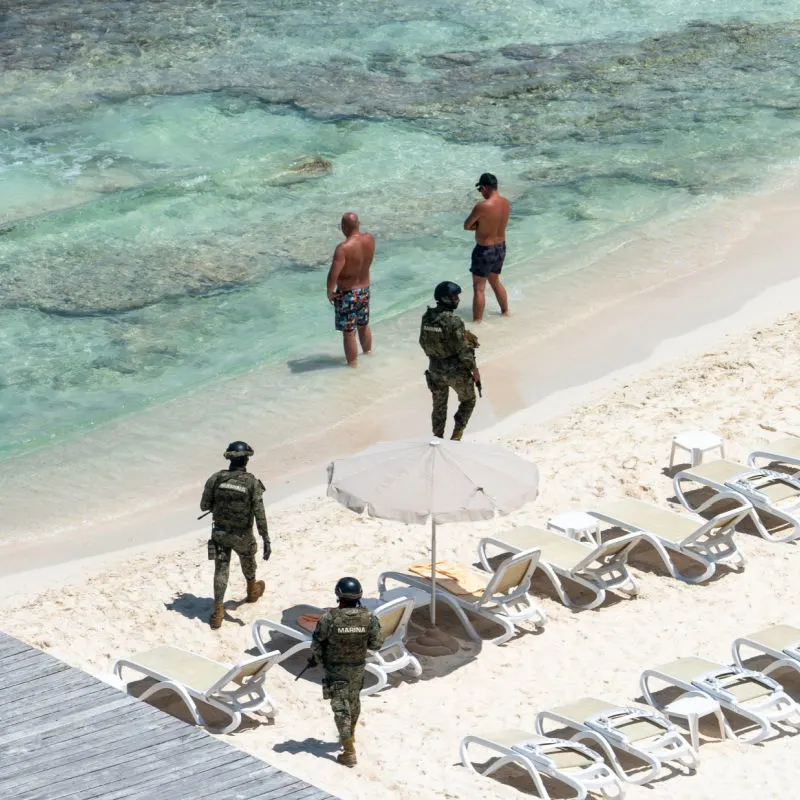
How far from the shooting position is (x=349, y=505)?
9.62 m

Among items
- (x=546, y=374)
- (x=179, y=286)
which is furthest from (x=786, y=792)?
(x=179, y=286)

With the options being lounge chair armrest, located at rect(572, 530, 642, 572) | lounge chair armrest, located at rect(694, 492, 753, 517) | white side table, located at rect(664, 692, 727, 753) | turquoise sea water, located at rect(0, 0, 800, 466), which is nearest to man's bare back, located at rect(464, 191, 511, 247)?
turquoise sea water, located at rect(0, 0, 800, 466)

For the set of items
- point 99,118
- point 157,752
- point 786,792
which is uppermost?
point 99,118

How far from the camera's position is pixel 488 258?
1587cm

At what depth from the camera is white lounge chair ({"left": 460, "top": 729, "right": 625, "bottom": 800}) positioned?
7.99m

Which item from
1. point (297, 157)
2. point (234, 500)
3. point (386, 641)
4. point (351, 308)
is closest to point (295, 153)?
point (297, 157)

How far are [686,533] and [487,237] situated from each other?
551 cm

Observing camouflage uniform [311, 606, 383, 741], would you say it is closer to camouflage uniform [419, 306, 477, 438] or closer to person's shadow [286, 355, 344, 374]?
camouflage uniform [419, 306, 477, 438]

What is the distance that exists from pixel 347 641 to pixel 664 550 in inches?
132

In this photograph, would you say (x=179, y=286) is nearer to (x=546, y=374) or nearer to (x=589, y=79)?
(x=546, y=374)

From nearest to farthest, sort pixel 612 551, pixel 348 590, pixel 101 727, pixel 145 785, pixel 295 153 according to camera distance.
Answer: pixel 145 785 → pixel 101 727 → pixel 348 590 → pixel 612 551 → pixel 295 153

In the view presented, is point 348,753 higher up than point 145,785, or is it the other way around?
point 145,785

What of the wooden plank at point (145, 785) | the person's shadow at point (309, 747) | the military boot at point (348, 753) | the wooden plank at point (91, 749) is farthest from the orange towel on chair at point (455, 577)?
the wooden plank at point (145, 785)

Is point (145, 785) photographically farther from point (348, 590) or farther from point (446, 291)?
point (446, 291)
